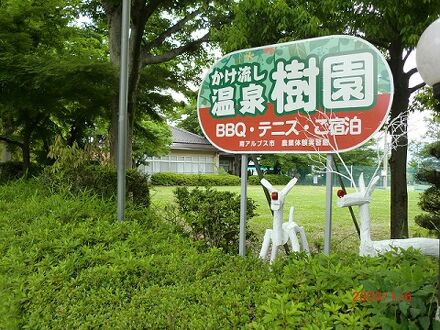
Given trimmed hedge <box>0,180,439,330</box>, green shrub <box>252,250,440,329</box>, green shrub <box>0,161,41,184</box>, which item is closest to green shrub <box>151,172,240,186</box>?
green shrub <box>0,161,41,184</box>

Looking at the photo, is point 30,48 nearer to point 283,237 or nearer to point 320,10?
point 320,10

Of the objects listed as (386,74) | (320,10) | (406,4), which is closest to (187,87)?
(320,10)

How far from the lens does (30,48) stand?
22.4 ft

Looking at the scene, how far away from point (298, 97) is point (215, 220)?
181 cm

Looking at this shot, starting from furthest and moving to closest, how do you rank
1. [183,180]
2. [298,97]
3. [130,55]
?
[183,180] → [130,55] → [298,97]

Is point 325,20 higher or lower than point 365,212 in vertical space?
higher

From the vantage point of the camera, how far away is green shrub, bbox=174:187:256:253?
4688 millimetres

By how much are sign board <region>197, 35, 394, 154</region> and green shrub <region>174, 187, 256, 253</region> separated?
37.4 inches

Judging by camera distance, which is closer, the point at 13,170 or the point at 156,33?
the point at 13,170

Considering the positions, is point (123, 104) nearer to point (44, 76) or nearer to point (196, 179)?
point (44, 76)

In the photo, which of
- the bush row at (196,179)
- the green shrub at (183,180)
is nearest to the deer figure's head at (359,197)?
the bush row at (196,179)

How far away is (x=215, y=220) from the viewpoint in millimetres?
4723

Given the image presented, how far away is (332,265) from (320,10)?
3.01 metres

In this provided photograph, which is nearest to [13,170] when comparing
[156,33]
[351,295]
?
[156,33]
